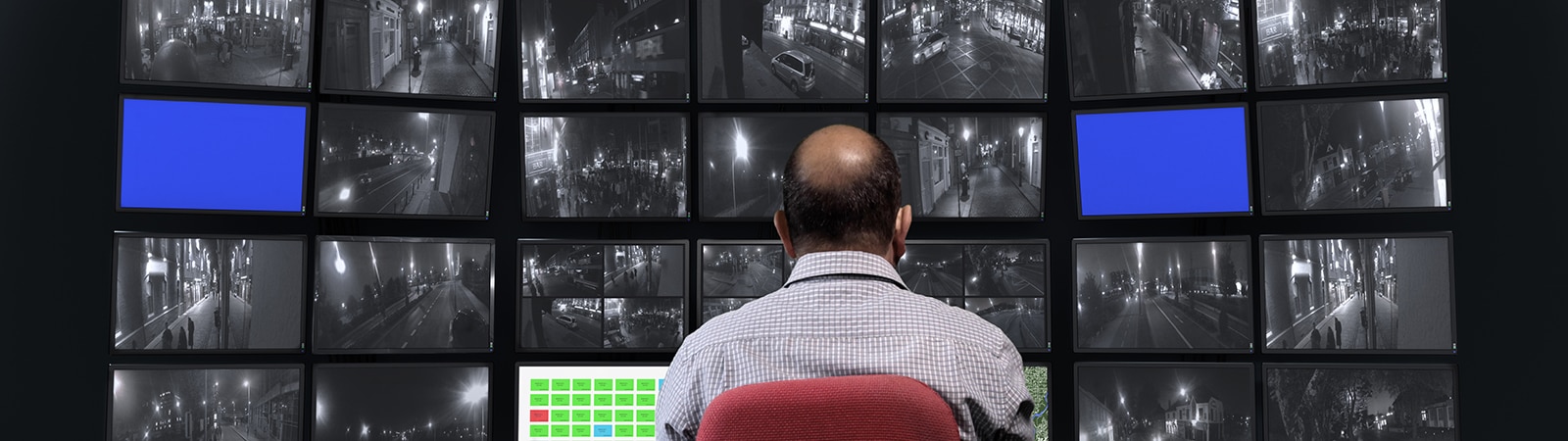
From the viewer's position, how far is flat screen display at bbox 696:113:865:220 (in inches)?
122

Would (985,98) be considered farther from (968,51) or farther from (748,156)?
(748,156)

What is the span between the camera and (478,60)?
3.12 meters

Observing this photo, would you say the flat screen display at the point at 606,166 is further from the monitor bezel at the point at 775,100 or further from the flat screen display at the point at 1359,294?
the flat screen display at the point at 1359,294

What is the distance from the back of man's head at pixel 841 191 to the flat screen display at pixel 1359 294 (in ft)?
7.03

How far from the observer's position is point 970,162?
3.11 m

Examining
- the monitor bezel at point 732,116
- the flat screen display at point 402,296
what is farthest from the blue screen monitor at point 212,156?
the monitor bezel at point 732,116

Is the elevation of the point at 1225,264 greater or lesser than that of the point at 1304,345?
greater

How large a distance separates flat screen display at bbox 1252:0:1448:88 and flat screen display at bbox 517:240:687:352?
176 centimetres

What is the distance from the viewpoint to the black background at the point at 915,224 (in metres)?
3.02

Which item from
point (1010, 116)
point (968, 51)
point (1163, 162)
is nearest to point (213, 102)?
point (968, 51)

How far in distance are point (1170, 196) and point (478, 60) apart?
1982 mm

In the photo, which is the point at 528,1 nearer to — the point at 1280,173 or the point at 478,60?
the point at 478,60

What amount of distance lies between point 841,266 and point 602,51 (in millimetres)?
2003

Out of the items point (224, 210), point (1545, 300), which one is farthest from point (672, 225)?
point (1545, 300)
